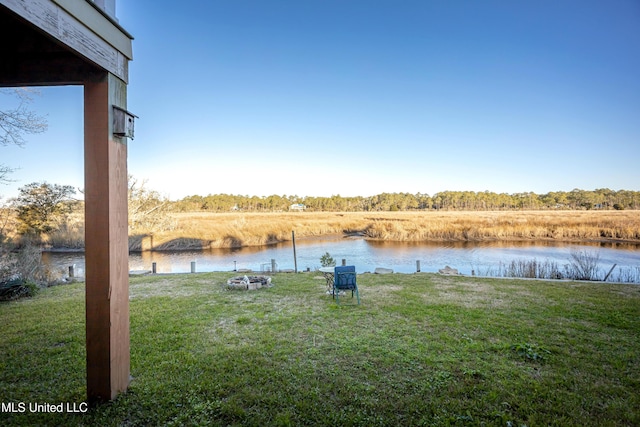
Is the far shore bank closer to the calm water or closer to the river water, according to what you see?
the river water

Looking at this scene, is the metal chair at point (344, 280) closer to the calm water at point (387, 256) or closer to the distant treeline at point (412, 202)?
the calm water at point (387, 256)

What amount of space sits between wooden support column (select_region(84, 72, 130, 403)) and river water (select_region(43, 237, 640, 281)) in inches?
423

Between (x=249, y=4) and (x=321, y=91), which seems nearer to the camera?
(x=249, y=4)

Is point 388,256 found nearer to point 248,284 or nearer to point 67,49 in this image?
point 248,284

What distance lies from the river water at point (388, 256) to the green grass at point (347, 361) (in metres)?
7.66

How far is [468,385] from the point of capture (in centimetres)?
291

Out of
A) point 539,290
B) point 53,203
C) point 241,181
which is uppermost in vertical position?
point 241,181

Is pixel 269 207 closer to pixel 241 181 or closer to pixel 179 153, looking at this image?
pixel 241 181

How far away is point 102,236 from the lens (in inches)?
95.0

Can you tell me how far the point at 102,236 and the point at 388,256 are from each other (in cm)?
1650

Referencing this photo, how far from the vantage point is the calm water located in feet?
48.1

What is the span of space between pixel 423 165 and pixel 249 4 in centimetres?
3517

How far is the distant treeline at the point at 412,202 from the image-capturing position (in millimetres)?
58219

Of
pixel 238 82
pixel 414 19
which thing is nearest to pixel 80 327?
pixel 414 19
